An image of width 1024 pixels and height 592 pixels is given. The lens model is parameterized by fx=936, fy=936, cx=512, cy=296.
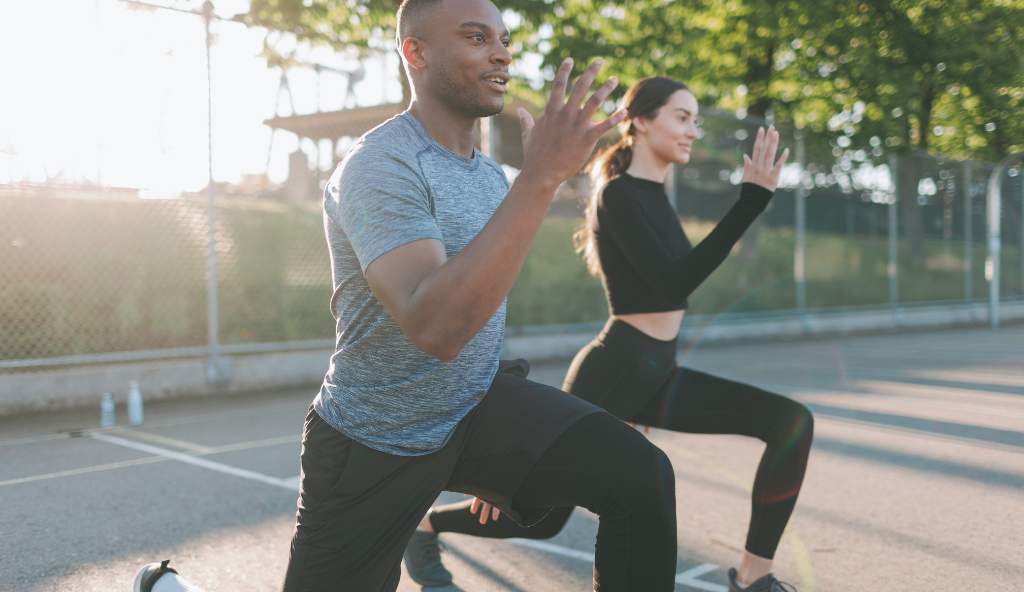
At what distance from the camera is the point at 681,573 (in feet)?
12.8

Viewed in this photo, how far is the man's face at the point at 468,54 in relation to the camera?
226 cm

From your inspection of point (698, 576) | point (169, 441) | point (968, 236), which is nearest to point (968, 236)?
point (968, 236)

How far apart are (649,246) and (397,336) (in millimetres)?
1565

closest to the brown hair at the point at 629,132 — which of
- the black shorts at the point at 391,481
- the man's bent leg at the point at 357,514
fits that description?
the black shorts at the point at 391,481

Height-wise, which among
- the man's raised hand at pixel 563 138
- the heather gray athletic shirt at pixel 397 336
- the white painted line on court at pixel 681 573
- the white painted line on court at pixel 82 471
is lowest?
the white painted line on court at pixel 681 573

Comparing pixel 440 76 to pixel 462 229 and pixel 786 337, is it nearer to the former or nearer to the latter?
pixel 462 229

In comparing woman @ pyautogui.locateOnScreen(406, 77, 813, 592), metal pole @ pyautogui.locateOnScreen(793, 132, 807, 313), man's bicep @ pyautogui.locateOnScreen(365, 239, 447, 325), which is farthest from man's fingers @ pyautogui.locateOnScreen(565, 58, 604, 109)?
metal pole @ pyautogui.locateOnScreen(793, 132, 807, 313)

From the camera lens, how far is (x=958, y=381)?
1045cm

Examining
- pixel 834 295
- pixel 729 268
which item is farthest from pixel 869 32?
pixel 729 268

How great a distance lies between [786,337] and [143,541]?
13.8 metres

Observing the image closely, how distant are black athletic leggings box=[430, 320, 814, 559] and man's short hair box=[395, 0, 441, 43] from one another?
67.6 inches

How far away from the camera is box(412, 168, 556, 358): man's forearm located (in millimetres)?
1817

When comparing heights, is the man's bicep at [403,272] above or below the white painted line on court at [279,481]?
above

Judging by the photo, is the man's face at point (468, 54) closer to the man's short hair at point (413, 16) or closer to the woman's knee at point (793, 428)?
the man's short hair at point (413, 16)
